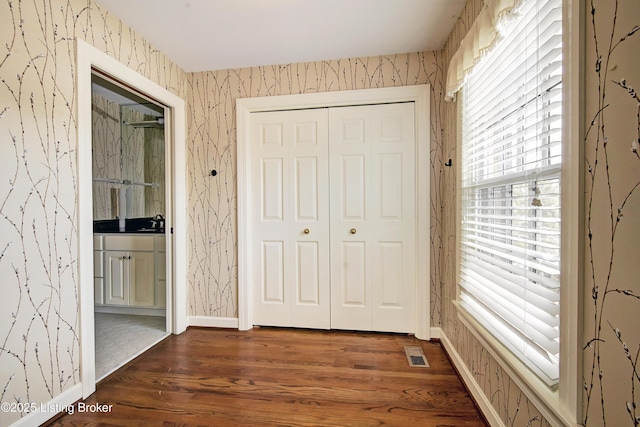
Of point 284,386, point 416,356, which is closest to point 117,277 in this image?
point 284,386

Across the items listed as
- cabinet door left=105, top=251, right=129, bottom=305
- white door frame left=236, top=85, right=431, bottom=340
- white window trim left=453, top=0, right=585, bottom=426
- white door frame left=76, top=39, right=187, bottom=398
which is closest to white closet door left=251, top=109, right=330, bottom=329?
white door frame left=236, top=85, right=431, bottom=340

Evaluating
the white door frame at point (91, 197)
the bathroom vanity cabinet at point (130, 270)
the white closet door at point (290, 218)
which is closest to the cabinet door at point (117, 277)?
the bathroom vanity cabinet at point (130, 270)

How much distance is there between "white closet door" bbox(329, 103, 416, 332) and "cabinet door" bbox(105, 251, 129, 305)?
7.07 feet

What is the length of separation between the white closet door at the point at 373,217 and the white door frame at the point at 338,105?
6cm

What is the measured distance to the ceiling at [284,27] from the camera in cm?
170

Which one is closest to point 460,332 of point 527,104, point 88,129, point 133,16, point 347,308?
point 347,308

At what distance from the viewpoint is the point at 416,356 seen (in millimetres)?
2000

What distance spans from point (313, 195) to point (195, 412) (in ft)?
5.57

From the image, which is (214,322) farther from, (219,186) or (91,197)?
(91,197)

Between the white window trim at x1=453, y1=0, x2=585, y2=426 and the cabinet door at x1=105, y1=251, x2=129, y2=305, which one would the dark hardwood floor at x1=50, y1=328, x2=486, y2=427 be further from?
the cabinet door at x1=105, y1=251, x2=129, y2=305

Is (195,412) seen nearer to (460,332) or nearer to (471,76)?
(460,332)

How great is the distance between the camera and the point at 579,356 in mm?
794

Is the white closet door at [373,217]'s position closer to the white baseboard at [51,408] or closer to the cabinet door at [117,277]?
the white baseboard at [51,408]

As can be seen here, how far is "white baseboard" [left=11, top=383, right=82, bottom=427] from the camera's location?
1.29 meters
